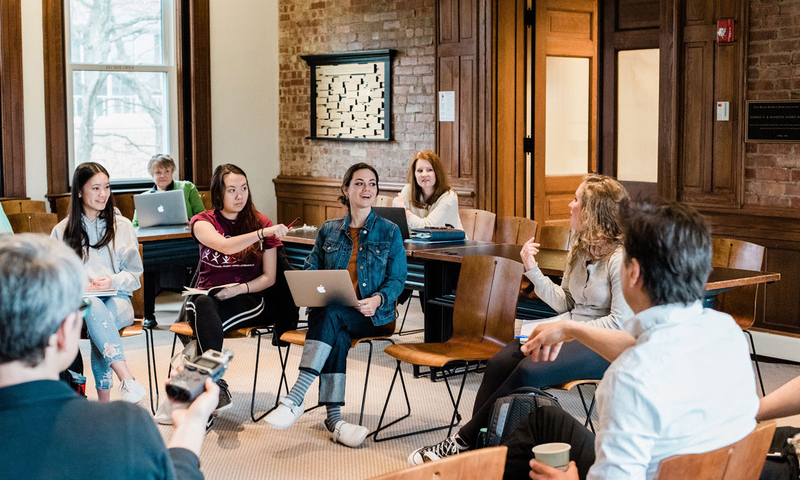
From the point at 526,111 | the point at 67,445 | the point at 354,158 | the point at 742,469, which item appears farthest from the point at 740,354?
the point at 354,158

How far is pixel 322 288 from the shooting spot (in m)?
4.48

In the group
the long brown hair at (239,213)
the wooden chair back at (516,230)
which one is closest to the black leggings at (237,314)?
the long brown hair at (239,213)

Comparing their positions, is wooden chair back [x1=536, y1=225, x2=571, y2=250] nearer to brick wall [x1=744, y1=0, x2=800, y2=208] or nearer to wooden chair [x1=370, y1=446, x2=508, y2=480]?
brick wall [x1=744, y1=0, x2=800, y2=208]

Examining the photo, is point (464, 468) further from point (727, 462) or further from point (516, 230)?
point (516, 230)

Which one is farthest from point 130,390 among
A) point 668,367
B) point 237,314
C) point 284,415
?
point 668,367

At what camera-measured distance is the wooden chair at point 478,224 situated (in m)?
6.54

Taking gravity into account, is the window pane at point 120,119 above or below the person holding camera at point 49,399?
above

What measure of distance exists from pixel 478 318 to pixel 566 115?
13.6 ft

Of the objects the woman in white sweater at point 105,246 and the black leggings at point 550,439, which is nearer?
the black leggings at point 550,439

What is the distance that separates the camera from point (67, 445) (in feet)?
5.02

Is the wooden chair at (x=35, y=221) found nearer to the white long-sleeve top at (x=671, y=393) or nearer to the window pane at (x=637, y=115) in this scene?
the window pane at (x=637, y=115)

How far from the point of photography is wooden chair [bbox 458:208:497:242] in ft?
21.5

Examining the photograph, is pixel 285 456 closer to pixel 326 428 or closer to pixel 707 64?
pixel 326 428

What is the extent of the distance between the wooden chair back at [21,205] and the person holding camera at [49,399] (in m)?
7.07
